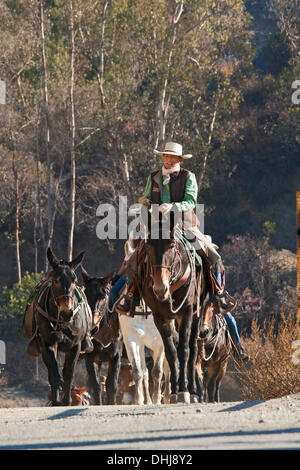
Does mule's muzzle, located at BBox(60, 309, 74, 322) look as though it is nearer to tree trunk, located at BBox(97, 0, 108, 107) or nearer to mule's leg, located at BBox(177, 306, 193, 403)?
mule's leg, located at BBox(177, 306, 193, 403)

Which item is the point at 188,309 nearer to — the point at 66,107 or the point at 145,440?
the point at 145,440

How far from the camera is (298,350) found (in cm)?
1593

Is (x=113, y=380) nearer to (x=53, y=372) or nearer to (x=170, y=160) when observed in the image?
(x=53, y=372)

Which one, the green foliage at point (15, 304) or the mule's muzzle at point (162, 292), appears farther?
the green foliage at point (15, 304)

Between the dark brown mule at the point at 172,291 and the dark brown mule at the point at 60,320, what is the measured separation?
4.78 ft

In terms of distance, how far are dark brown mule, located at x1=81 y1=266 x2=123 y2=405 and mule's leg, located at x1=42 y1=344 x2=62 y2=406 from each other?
349cm

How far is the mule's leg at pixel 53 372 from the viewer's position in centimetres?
1577

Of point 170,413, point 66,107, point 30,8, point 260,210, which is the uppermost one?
point 30,8

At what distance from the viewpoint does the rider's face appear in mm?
15273

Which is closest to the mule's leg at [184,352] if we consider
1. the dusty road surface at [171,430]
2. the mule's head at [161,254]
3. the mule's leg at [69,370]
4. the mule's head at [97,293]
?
the mule's head at [161,254]

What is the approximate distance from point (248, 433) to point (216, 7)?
40.8 m

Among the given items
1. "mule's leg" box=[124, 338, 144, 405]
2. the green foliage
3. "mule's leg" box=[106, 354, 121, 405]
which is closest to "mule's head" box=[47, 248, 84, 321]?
"mule's leg" box=[124, 338, 144, 405]

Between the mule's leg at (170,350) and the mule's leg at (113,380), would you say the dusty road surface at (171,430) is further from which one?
the mule's leg at (113,380)
